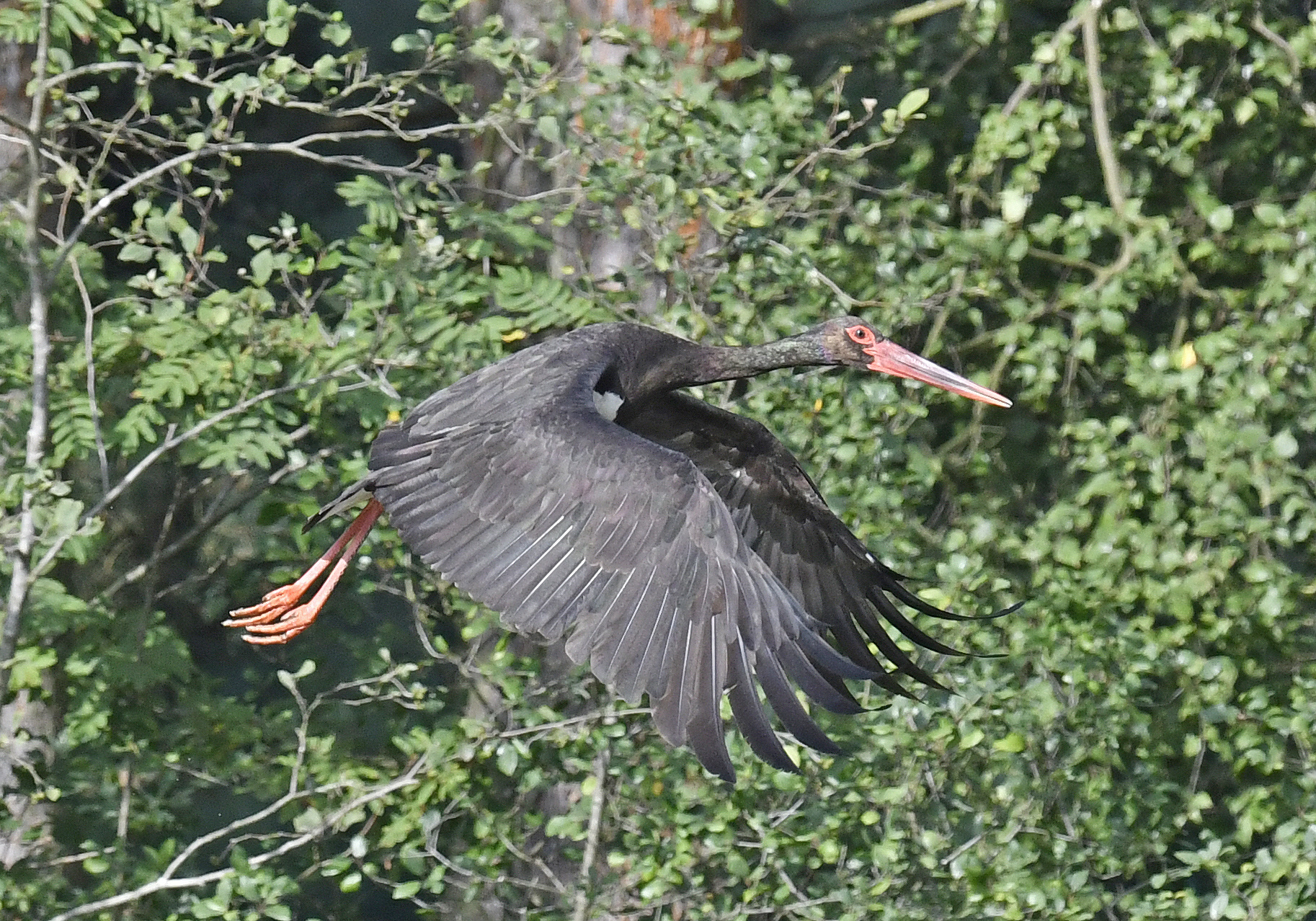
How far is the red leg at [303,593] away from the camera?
507 centimetres

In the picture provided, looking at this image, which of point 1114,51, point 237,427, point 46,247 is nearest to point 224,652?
point 46,247

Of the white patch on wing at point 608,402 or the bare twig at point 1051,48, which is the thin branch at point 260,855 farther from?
the bare twig at point 1051,48

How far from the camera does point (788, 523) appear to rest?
5.09 metres

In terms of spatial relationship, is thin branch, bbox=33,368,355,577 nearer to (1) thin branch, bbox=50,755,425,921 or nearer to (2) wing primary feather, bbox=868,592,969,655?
(1) thin branch, bbox=50,755,425,921

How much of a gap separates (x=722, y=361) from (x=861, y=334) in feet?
1.25

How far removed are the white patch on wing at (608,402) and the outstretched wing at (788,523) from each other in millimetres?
85

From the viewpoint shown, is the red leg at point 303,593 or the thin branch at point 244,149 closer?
the thin branch at point 244,149

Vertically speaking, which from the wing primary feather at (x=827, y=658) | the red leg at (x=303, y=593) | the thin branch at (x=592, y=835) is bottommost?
the thin branch at (x=592, y=835)

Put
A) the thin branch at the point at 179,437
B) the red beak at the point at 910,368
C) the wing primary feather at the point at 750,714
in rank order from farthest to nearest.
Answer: the red beak at the point at 910,368 < the thin branch at the point at 179,437 < the wing primary feather at the point at 750,714

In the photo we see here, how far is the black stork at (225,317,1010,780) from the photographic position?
3854 mm

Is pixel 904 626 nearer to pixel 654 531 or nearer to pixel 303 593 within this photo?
pixel 654 531

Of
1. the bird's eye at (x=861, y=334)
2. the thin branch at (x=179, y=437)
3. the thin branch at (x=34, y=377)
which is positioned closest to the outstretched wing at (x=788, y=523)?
the bird's eye at (x=861, y=334)

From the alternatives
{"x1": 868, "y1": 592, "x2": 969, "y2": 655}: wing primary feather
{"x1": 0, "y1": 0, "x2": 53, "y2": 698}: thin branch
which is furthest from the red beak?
{"x1": 0, "y1": 0, "x2": 53, "y2": 698}: thin branch

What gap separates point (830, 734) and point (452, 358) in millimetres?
1260
